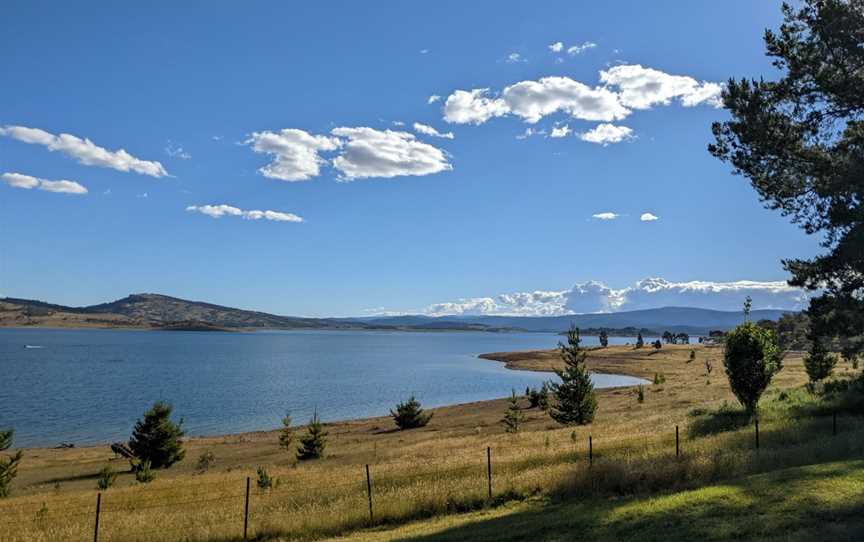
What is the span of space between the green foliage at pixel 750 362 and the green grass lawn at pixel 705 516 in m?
15.8

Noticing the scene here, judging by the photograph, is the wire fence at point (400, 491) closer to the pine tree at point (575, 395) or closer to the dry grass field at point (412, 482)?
the dry grass field at point (412, 482)

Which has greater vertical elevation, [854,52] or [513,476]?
[854,52]

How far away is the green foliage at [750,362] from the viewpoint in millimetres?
32403

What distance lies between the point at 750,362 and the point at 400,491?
22.5 metres

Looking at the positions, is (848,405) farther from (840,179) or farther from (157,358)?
(157,358)

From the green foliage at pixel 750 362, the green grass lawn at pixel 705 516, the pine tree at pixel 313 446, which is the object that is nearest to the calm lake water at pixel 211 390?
the pine tree at pixel 313 446

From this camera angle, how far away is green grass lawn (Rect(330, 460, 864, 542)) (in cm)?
1265

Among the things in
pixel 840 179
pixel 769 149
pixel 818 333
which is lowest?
pixel 818 333

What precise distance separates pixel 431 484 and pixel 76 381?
105764 millimetres

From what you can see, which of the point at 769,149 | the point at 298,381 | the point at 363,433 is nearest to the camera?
the point at 769,149

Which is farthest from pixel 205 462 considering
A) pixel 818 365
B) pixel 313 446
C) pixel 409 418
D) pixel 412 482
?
pixel 818 365

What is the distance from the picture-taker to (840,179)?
21.8 meters

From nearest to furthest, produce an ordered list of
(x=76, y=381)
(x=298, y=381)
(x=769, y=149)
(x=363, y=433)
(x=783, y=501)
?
(x=783, y=501) < (x=769, y=149) < (x=363, y=433) < (x=76, y=381) < (x=298, y=381)

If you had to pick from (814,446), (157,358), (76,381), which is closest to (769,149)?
(814,446)
